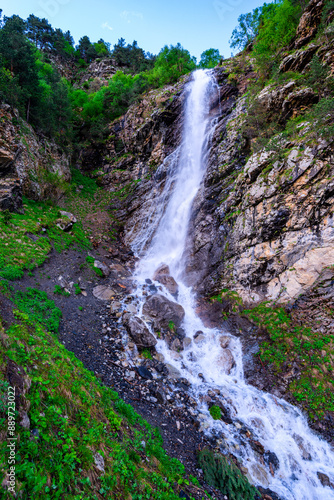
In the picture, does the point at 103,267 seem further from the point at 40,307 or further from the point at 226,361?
the point at 226,361

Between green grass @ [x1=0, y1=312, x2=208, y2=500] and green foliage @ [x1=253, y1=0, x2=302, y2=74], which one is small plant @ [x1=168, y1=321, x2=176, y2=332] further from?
green foliage @ [x1=253, y1=0, x2=302, y2=74]

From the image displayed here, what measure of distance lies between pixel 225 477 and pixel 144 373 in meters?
4.17

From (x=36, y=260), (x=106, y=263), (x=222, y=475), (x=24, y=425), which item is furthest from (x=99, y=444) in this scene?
(x=106, y=263)

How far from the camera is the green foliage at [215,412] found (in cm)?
813

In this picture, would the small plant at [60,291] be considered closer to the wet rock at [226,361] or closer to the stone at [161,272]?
the stone at [161,272]

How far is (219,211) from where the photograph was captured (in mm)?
16734

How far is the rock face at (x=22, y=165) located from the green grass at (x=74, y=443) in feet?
44.6

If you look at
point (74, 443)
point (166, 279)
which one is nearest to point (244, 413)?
point (74, 443)

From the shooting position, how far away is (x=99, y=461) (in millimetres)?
3744

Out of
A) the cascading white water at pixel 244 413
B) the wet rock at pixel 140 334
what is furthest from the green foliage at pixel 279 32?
the wet rock at pixel 140 334

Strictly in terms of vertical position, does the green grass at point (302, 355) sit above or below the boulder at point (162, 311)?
above

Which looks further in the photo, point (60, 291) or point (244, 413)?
point (60, 291)

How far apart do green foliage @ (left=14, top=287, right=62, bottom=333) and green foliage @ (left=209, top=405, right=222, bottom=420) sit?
7140mm

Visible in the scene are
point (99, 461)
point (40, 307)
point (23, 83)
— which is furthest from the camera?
point (23, 83)
